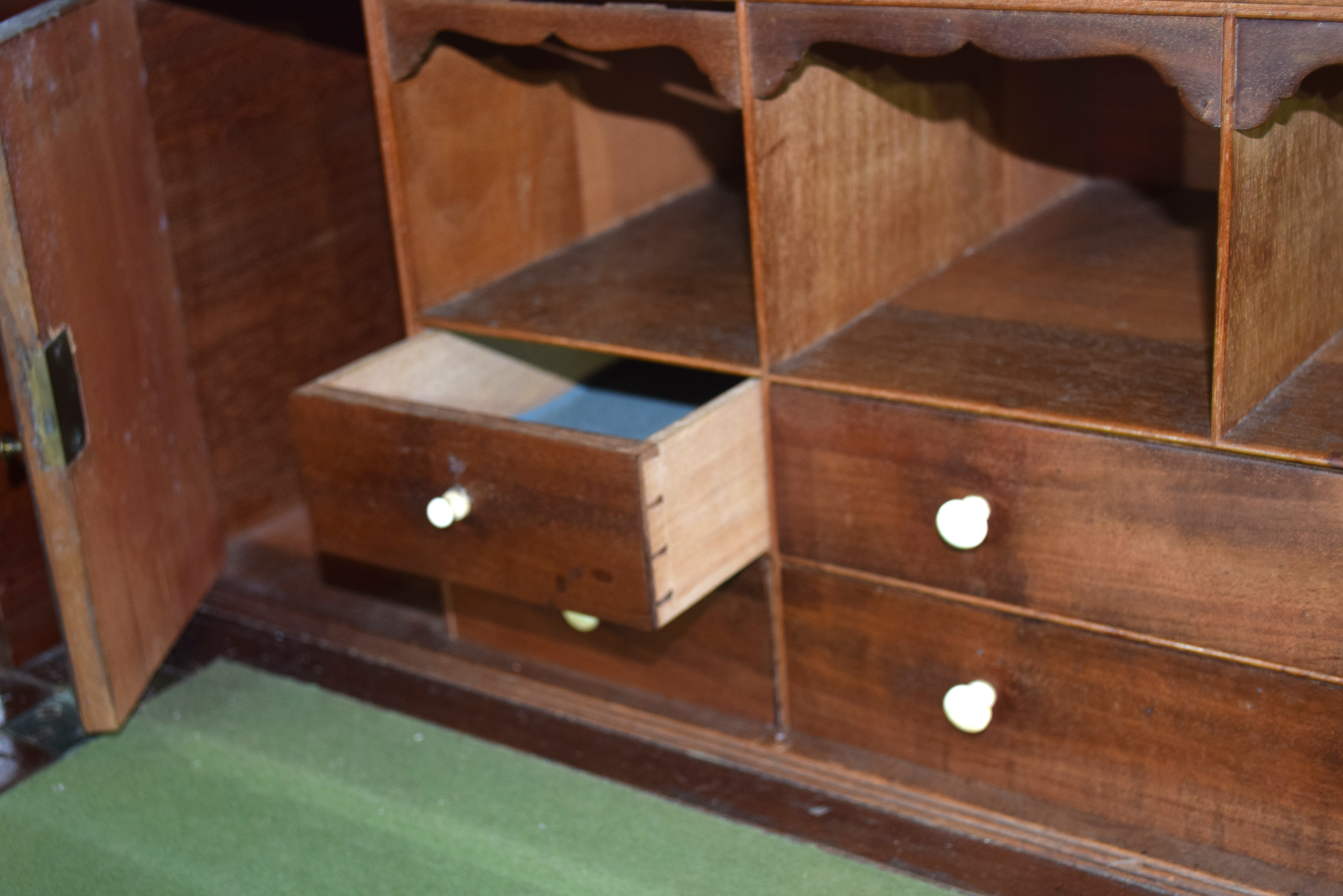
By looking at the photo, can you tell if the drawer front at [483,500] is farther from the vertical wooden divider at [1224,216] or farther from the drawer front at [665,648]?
the vertical wooden divider at [1224,216]

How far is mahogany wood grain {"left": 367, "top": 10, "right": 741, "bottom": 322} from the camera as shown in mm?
1381

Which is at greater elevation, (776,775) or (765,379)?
(765,379)

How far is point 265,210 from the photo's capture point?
1.74 m

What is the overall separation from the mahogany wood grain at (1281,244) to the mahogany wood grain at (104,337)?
3.08 feet

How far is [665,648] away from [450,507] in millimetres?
296

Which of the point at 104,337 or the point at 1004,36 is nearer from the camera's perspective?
the point at 1004,36

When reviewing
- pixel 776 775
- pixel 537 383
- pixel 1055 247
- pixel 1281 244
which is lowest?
pixel 776 775

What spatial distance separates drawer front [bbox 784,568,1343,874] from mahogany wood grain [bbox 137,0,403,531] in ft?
2.35

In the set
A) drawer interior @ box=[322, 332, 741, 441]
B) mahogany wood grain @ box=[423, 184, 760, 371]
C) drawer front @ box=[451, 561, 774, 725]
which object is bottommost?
drawer front @ box=[451, 561, 774, 725]

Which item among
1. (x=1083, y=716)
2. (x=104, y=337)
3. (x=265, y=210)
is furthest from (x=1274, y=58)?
(x=265, y=210)

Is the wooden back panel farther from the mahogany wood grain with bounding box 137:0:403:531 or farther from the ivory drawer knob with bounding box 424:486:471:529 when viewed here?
the mahogany wood grain with bounding box 137:0:403:531

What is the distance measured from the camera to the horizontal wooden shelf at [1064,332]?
42.6 inches

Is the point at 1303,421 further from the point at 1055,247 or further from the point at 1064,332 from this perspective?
the point at 1055,247

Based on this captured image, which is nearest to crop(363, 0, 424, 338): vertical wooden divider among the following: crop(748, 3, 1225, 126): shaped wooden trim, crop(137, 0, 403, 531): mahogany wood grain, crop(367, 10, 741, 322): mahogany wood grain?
crop(367, 10, 741, 322): mahogany wood grain
